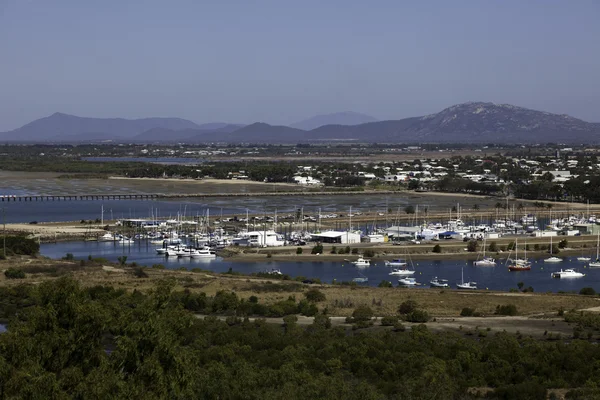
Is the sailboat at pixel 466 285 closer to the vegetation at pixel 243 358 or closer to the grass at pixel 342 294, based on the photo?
the grass at pixel 342 294

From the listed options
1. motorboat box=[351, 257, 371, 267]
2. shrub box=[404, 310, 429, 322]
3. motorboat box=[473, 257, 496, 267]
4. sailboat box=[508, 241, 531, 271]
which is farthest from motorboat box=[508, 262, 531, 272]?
shrub box=[404, 310, 429, 322]

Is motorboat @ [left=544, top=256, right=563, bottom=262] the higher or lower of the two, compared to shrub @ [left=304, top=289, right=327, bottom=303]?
lower

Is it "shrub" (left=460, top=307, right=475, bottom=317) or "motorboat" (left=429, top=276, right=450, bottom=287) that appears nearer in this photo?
"shrub" (left=460, top=307, right=475, bottom=317)

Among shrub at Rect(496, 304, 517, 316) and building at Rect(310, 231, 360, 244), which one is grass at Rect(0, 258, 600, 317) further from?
building at Rect(310, 231, 360, 244)

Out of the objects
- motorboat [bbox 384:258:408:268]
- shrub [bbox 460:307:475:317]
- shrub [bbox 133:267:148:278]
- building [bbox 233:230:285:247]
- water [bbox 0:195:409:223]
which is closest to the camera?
shrub [bbox 460:307:475:317]

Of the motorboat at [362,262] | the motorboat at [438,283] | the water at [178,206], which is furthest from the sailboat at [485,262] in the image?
the water at [178,206]

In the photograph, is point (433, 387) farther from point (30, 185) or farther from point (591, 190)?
point (30, 185)
